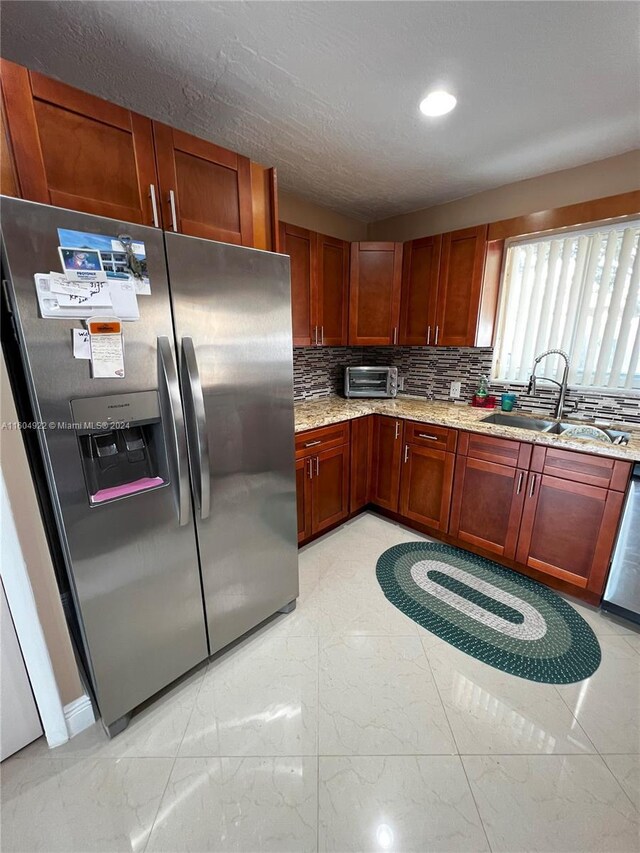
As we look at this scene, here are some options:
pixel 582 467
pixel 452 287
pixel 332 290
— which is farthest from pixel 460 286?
pixel 582 467

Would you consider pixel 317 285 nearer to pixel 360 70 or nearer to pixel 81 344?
pixel 360 70

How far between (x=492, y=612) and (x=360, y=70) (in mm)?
2596

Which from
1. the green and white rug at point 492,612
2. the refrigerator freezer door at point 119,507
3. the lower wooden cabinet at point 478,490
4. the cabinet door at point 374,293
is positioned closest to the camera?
the refrigerator freezer door at point 119,507

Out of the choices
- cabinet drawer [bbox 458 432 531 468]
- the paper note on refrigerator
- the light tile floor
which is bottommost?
the light tile floor

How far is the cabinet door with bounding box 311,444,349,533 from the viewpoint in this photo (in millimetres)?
2379

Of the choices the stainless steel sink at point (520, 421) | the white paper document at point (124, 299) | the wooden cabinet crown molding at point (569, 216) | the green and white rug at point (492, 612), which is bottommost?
the green and white rug at point (492, 612)

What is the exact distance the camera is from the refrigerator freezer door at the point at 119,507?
976mm

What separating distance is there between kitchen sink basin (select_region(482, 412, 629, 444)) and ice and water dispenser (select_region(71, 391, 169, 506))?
79.3 inches

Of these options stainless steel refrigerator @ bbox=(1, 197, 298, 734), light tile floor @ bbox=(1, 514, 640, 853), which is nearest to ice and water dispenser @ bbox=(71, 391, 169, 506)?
stainless steel refrigerator @ bbox=(1, 197, 298, 734)

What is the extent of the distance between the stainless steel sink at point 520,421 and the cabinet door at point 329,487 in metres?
1.01

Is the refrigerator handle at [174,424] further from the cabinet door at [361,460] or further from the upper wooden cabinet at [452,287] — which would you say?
the upper wooden cabinet at [452,287]

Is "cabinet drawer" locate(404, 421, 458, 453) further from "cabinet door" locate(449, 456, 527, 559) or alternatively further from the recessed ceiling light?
the recessed ceiling light

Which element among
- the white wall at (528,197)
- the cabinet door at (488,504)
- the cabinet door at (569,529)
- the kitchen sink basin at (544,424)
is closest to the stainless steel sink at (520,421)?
the kitchen sink basin at (544,424)

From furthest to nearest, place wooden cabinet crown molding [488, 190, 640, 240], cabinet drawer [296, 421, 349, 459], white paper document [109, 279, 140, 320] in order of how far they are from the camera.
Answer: cabinet drawer [296, 421, 349, 459], wooden cabinet crown molding [488, 190, 640, 240], white paper document [109, 279, 140, 320]
